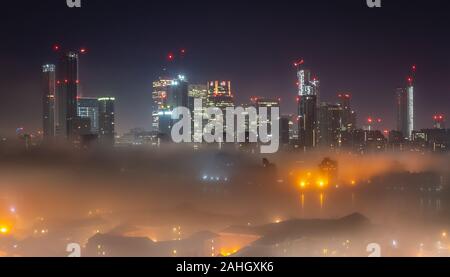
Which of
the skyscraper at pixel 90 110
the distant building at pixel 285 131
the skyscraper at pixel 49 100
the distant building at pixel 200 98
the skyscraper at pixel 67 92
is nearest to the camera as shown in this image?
the skyscraper at pixel 67 92

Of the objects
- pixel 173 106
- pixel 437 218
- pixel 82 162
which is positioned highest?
pixel 173 106

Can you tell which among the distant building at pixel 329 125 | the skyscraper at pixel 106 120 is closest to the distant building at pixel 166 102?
the skyscraper at pixel 106 120

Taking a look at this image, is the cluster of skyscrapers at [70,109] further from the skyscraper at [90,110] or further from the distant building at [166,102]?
the distant building at [166,102]

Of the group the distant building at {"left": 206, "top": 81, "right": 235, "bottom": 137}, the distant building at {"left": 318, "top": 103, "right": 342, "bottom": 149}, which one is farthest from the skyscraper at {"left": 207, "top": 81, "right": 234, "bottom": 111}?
the distant building at {"left": 318, "top": 103, "right": 342, "bottom": 149}

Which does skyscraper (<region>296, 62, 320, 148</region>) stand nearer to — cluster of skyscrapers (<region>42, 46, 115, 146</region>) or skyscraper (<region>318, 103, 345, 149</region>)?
skyscraper (<region>318, 103, 345, 149</region>)

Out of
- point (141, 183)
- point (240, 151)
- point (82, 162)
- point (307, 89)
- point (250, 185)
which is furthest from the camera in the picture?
point (141, 183)
